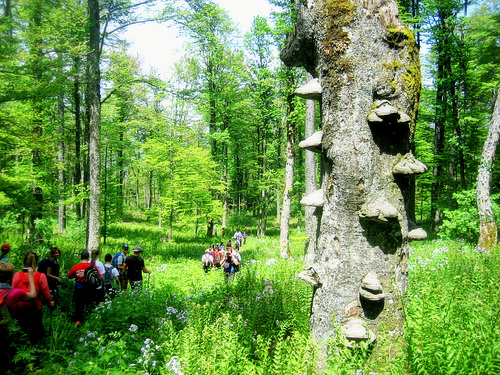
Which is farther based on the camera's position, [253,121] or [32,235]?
[253,121]

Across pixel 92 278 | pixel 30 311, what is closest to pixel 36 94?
pixel 92 278

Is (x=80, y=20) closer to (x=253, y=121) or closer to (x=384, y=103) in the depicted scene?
(x=384, y=103)

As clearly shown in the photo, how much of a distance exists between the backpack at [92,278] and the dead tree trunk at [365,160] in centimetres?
487

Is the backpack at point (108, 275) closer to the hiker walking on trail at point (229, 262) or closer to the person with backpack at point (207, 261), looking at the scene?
the hiker walking on trail at point (229, 262)

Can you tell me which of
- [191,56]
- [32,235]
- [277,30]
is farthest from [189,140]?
[32,235]

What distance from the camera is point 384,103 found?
8.32 ft

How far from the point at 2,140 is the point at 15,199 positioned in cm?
233

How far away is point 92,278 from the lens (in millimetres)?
5730

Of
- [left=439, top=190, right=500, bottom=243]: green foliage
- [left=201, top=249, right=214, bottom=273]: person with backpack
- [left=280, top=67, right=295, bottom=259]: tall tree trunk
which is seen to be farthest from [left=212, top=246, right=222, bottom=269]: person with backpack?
[left=439, top=190, right=500, bottom=243]: green foliage

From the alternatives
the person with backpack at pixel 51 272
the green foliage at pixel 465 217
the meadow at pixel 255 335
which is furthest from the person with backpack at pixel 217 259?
the green foliage at pixel 465 217

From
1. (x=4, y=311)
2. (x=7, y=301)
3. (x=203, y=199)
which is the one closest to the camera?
(x=4, y=311)

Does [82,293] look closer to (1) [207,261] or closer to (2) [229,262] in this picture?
(2) [229,262]

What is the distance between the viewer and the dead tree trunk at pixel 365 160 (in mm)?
2588

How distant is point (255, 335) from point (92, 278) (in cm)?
384
